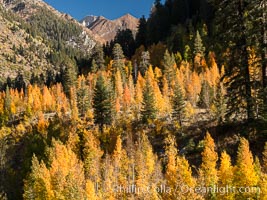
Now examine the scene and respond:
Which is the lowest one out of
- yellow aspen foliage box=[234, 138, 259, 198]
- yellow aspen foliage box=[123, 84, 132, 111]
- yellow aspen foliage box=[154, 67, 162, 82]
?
yellow aspen foliage box=[234, 138, 259, 198]

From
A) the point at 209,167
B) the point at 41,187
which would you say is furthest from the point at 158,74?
the point at 209,167

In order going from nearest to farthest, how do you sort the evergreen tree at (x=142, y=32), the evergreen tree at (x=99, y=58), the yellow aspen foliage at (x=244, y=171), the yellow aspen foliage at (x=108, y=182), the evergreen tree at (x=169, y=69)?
the yellow aspen foliage at (x=244, y=171) < the yellow aspen foliage at (x=108, y=182) < the evergreen tree at (x=169, y=69) < the evergreen tree at (x=99, y=58) < the evergreen tree at (x=142, y=32)

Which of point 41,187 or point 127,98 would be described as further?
point 127,98

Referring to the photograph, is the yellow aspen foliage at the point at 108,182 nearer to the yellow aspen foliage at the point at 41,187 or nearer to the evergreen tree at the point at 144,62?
the yellow aspen foliage at the point at 41,187

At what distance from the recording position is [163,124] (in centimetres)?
5878

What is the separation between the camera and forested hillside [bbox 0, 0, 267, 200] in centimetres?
2223

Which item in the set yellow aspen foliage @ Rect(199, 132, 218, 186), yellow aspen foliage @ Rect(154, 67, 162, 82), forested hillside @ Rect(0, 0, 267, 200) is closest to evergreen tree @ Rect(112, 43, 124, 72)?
forested hillside @ Rect(0, 0, 267, 200)

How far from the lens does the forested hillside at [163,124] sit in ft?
72.9

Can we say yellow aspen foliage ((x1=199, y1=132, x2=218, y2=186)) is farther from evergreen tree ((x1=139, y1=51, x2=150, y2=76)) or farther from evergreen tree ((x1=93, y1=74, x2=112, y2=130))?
evergreen tree ((x1=139, y1=51, x2=150, y2=76))

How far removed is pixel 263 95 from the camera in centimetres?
2120

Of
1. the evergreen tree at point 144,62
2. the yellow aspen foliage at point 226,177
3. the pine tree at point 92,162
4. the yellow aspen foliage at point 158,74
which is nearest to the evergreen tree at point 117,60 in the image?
the evergreen tree at point 144,62

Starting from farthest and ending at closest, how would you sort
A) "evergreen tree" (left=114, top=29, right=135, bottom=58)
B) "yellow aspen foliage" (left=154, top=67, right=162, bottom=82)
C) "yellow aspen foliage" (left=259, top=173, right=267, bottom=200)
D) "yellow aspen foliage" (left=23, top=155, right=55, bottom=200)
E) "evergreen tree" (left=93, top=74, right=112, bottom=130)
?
"evergreen tree" (left=114, top=29, right=135, bottom=58) → "yellow aspen foliage" (left=154, top=67, right=162, bottom=82) → "evergreen tree" (left=93, top=74, right=112, bottom=130) → "yellow aspen foliage" (left=23, top=155, right=55, bottom=200) → "yellow aspen foliage" (left=259, top=173, right=267, bottom=200)

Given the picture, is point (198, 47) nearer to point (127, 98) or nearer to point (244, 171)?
Result: point (127, 98)

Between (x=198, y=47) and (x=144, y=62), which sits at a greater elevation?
(x=198, y=47)
